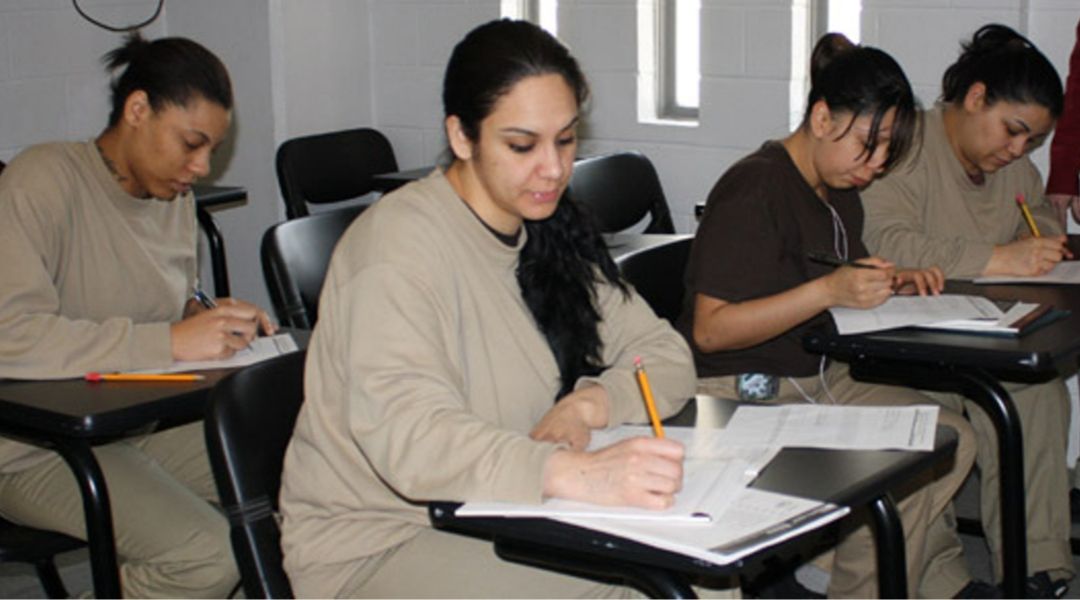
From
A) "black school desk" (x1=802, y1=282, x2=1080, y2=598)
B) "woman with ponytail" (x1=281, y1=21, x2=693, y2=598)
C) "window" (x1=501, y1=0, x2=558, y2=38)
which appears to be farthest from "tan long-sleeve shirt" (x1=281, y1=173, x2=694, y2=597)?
"window" (x1=501, y1=0, x2=558, y2=38)

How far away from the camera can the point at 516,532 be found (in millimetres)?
1557

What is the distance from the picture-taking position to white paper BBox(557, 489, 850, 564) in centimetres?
144

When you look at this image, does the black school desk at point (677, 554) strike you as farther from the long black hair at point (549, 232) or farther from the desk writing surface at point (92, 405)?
the desk writing surface at point (92, 405)

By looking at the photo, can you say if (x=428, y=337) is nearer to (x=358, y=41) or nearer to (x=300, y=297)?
(x=300, y=297)

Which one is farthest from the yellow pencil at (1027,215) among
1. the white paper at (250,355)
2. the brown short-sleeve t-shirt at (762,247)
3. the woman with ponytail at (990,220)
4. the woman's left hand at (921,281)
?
the white paper at (250,355)

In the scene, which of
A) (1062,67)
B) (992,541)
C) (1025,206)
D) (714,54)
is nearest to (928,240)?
(1025,206)

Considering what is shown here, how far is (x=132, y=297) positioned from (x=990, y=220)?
1.83m

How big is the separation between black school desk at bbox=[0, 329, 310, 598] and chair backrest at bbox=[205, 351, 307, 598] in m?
0.30

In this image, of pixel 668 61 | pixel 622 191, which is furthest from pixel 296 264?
pixel 668 61

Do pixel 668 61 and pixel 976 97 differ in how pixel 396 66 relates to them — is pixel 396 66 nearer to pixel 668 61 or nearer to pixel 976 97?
pixel 668 61

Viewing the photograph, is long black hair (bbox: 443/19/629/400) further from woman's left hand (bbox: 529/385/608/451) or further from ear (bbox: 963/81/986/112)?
ear (bbox: 963/81/986/112)

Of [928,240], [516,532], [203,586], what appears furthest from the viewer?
[928,240]

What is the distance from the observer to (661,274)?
285 cm

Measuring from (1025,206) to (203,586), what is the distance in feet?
6.35
